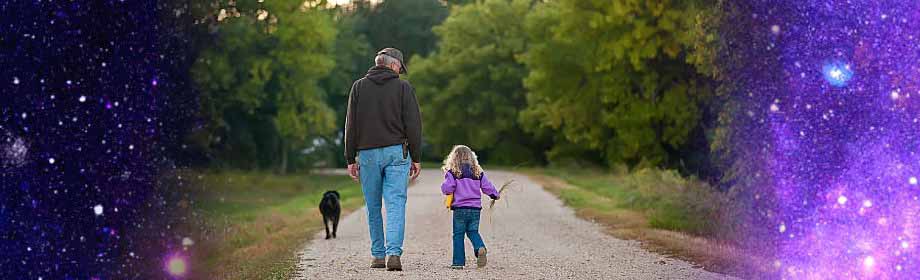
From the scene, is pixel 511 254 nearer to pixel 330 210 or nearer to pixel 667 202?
pixel 330 210

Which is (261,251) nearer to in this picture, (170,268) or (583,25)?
(170,268)

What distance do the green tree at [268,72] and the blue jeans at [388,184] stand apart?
22.0m

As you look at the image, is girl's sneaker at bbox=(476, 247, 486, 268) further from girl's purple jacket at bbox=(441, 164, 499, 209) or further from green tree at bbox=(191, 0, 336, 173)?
green tree at bbox=(191, 0, 336, 173)

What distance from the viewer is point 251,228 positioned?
18.5 m

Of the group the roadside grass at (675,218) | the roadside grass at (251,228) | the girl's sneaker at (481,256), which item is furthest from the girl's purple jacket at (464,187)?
the roadside grass at (675,218)

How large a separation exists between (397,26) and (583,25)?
138 ft

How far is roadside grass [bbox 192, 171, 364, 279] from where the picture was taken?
12.0 m

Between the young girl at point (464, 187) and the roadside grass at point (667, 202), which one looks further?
the roadside grass at point (667, 202)

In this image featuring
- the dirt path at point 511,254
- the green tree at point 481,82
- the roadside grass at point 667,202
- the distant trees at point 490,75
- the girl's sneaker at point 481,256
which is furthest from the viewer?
the green tree at point 481,82

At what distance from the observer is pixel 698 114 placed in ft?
90.0
